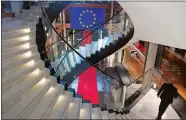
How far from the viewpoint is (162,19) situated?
4.62m

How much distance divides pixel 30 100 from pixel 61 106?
26.5 inches

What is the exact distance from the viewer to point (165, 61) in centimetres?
911

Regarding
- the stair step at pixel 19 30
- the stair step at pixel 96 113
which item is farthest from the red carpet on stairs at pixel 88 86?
the stair step at pixel 96 113

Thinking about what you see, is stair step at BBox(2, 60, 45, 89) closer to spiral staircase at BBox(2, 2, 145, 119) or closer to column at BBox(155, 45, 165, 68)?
spiral staircase at BBox(2, 2, 145, 119)

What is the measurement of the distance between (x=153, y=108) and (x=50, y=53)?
476 cm

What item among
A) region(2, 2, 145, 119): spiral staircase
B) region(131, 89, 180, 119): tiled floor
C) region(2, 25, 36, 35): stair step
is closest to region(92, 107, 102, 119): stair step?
region(2, 2, 145, 119): spiral staircase

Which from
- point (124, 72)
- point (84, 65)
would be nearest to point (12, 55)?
point (84, 65)

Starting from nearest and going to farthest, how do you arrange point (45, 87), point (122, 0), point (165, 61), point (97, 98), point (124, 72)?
point (45, 87) → point (122, 0) → point (97, 98) → point (165, 61) → point (124, 72)

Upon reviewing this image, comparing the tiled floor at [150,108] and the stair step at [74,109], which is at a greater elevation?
the stair step at [74,109]

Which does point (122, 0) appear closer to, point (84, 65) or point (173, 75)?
point (84, 65)

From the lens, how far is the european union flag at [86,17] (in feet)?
22.4

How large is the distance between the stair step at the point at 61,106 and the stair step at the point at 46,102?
0.34ft

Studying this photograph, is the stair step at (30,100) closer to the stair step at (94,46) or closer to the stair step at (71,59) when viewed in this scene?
the stair step at (71,59)

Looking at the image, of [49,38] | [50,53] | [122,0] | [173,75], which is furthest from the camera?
[173,75]
